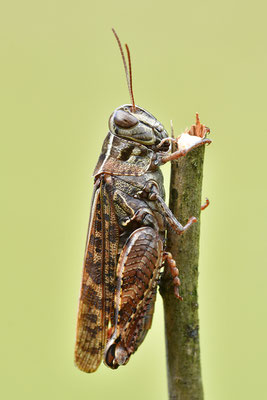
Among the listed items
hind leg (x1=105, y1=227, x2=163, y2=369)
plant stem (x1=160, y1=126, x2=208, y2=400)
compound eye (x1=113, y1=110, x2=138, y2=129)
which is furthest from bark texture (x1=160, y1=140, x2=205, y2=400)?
compound eye (x1=113, y1=110, x2=138, y2=129)

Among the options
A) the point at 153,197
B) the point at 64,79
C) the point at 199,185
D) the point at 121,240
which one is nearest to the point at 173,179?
the point at 199,185

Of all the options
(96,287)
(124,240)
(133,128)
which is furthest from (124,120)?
(96,287)

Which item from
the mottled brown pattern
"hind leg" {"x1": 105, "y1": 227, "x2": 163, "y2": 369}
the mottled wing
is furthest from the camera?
the mottled brown pattern

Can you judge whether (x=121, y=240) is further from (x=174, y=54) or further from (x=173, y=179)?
(x=174, y=54)

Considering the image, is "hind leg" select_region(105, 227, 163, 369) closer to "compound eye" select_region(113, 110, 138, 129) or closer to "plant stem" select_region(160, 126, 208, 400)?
"plant stem" select_region(160, 126, 208, 400)

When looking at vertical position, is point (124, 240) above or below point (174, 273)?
above

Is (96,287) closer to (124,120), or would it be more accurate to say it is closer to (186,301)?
(186,301)
